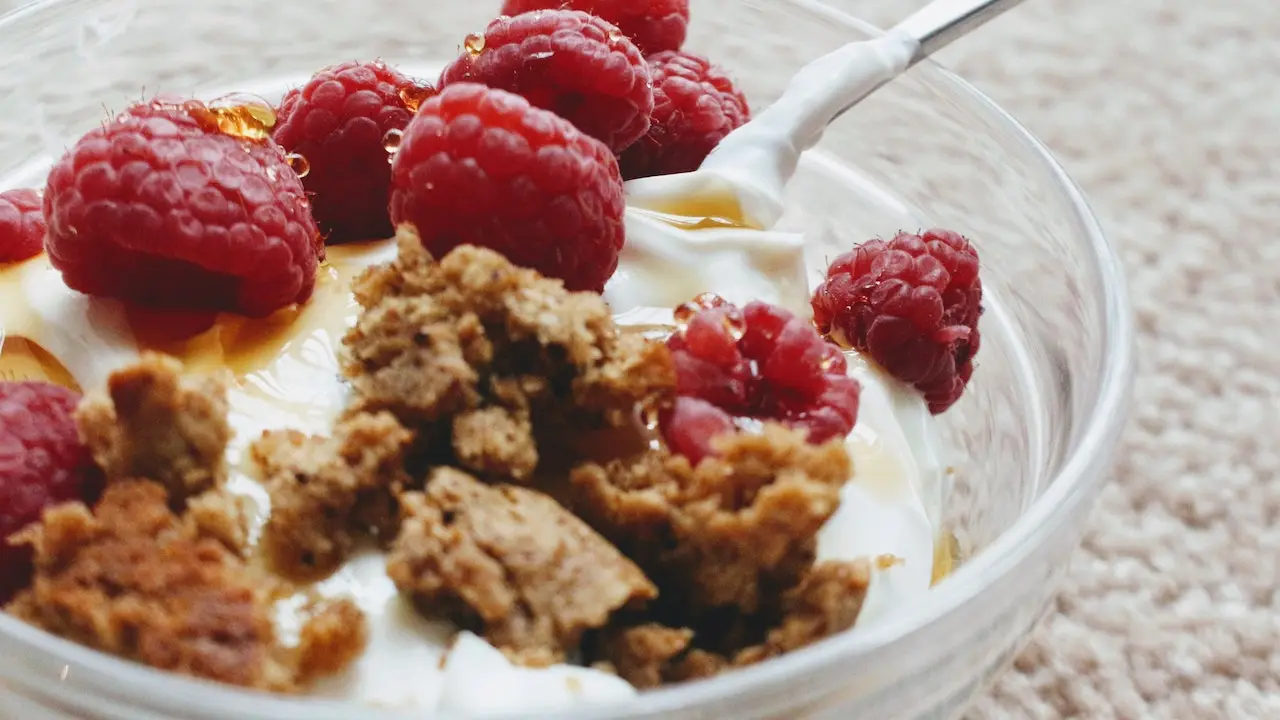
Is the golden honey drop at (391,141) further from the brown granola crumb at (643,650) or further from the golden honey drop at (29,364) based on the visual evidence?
the brown granola crumb at (643,650)

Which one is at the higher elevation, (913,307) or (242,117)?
(242,117)

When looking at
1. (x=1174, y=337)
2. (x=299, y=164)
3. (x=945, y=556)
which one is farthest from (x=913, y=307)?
(x=1174, y=337)

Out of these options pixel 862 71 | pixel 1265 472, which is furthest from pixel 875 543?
pixel 1265 472

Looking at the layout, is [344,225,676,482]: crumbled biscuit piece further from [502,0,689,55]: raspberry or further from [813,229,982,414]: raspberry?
[502,0,689,55]: raspberry

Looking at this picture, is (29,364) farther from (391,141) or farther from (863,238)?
(863,238)

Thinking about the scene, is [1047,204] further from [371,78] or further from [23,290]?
[23,290]

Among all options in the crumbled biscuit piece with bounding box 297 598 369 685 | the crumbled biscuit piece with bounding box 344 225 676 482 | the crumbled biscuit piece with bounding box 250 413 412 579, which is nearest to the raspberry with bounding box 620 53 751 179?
the crumbled biscuit piece with bounding box 344 225 676 482
